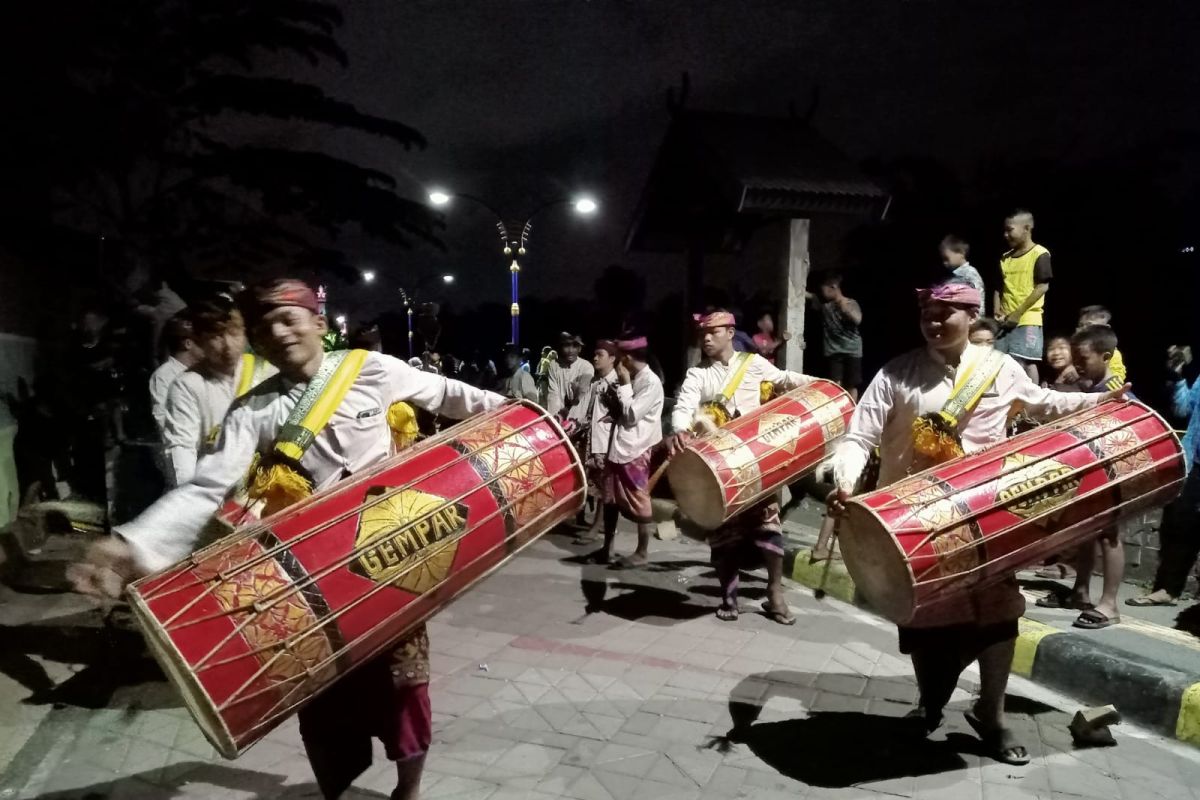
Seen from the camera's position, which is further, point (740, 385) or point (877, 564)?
point (740, 385)

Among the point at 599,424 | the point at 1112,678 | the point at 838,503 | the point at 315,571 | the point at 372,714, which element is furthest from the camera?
the point at 599,424

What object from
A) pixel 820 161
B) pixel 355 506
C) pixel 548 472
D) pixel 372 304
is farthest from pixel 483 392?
pixel 372 304

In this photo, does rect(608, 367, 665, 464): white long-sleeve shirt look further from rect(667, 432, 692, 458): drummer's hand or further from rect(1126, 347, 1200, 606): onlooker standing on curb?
rect(1126, 347, 1200, 606): onlooker standing on curb

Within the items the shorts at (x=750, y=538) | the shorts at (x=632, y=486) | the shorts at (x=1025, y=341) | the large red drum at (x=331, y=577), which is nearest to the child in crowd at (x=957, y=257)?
the shorts at (x=1025, y=341)

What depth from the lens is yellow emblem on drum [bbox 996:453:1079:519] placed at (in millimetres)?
2980

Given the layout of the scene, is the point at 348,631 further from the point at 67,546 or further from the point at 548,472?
the point at 67,546

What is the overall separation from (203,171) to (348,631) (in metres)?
14.7

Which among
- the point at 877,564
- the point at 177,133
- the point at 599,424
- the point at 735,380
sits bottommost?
the point at 599,424

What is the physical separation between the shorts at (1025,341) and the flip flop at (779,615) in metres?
3.47

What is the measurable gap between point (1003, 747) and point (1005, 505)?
1122 mm

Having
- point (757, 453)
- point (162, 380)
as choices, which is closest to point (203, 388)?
point (162, 380)

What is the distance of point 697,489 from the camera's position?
4.56m

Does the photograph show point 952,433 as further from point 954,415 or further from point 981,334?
point 981,334

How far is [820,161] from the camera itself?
31.7 ft
